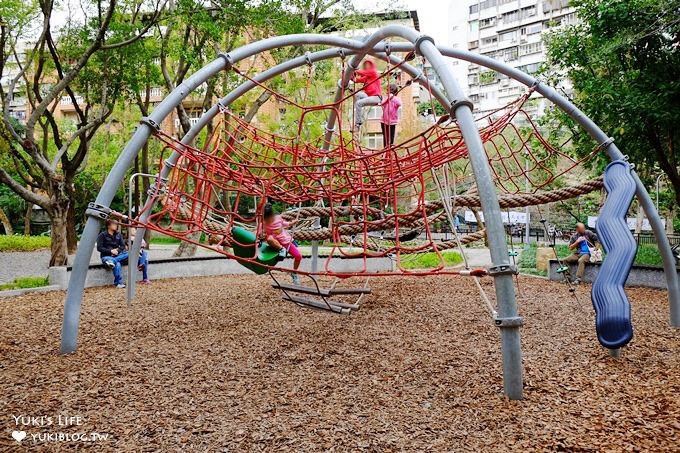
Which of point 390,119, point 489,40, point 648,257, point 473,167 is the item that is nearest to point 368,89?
point 390,119

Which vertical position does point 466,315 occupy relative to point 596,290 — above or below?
below

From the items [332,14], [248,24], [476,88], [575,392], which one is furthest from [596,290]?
[476,88]

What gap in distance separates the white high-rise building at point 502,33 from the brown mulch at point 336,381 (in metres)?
34.6

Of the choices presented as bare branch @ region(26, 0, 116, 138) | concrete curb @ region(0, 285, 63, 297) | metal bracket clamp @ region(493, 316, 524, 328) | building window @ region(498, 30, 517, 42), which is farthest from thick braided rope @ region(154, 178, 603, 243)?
building window @ region(498, 30, 517, 42)

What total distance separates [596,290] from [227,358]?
291cm

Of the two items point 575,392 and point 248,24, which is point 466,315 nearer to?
point 575,392

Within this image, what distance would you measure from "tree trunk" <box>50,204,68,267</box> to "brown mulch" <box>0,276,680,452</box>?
3.50 metres

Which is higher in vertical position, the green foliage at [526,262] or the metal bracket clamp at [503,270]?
the metal bracket clamp at [503,270]

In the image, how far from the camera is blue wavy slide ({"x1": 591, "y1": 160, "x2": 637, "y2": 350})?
9.93 ft

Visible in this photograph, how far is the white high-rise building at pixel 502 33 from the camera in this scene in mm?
39531

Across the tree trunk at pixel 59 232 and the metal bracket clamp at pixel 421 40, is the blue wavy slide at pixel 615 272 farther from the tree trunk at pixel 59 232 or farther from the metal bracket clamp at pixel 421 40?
the tree trunk at pixel 59 232

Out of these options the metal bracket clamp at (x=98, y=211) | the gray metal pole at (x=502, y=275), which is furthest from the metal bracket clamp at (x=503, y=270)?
the metal bracket clamp at (x=98, y=211)

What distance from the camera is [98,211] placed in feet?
14.5

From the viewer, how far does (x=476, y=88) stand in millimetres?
42688
